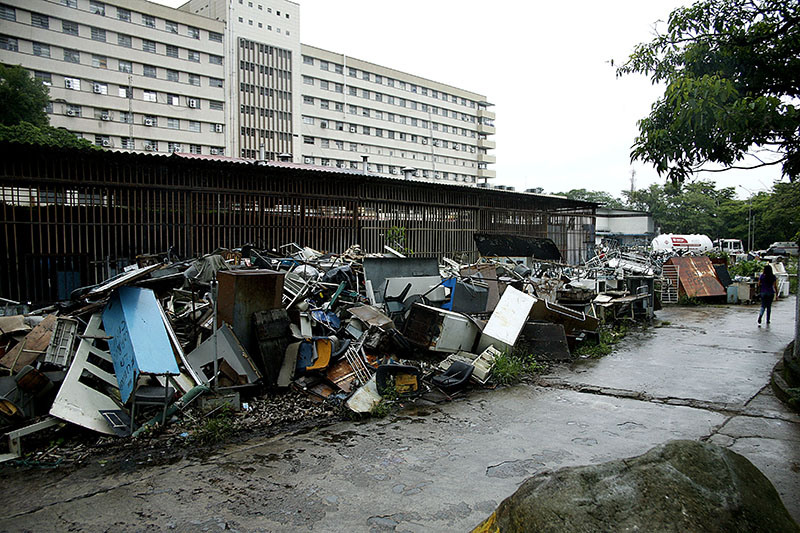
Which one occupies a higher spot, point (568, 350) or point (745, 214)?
point (745, 214)

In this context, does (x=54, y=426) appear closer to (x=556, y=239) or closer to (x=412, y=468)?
(x=412, y=468)

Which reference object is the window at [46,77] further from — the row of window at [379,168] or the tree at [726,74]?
the tree at [726,74]

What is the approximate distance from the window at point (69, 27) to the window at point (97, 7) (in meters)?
1.70

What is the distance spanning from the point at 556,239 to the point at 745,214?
43.1 m

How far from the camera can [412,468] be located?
14.7 ft

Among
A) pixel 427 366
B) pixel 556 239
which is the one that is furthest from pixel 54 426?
pixel 556 239

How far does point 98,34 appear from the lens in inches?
1575

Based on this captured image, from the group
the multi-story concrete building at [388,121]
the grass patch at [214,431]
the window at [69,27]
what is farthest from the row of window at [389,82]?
the grass patch at [214,431]

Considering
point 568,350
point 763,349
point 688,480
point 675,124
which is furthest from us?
point 763,349

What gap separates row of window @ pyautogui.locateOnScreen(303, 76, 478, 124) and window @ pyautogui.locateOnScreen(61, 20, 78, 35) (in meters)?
21.7

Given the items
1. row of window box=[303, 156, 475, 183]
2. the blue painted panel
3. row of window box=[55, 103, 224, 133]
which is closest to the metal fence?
the blue painted panel

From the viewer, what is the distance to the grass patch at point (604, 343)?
9.52 metres

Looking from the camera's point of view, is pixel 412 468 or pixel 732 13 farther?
pixel 732 13

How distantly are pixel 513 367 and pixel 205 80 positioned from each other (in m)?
46.5
